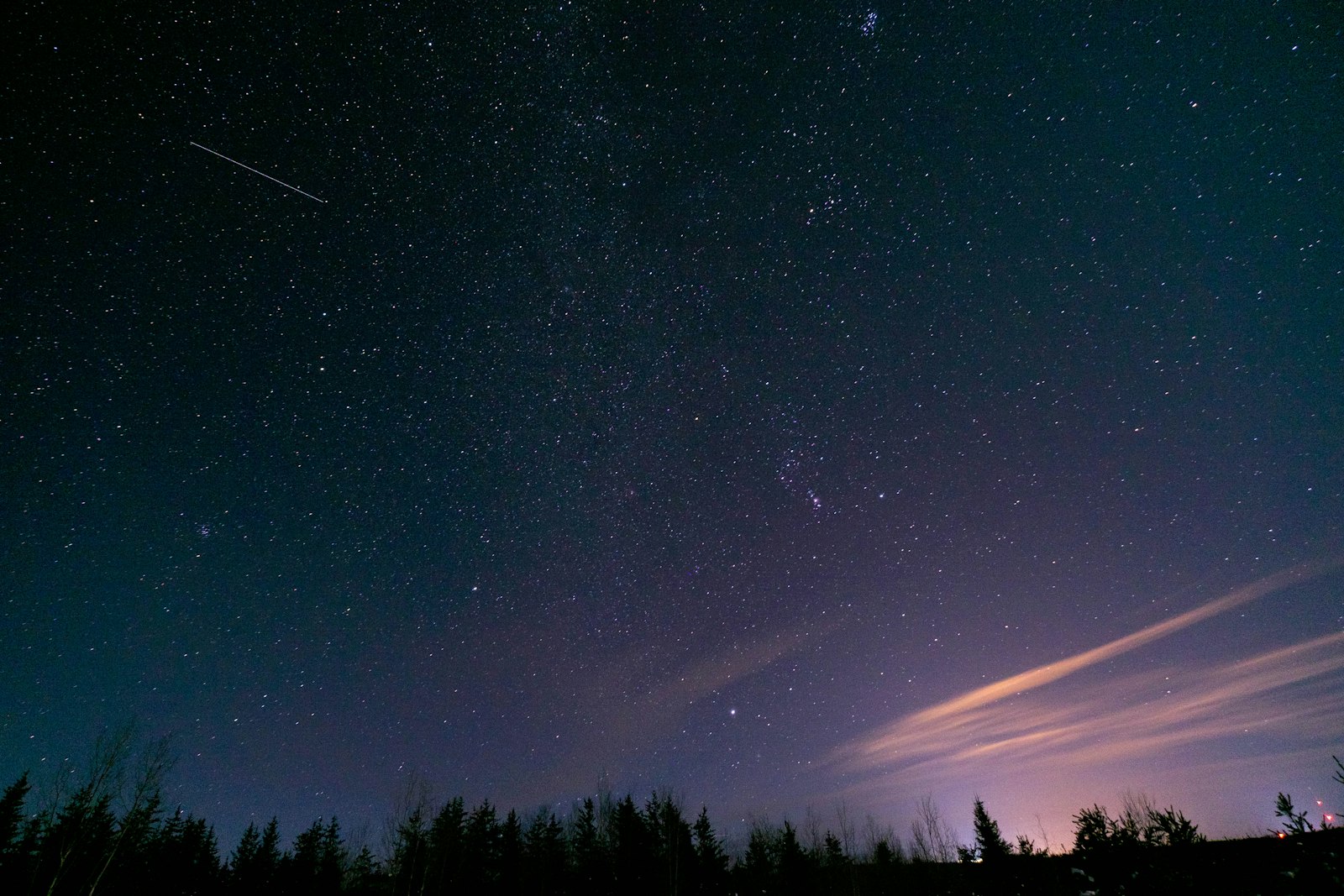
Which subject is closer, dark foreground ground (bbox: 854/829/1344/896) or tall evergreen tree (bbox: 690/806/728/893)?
dark foreground ground (bbox: 854/829/1344/896)

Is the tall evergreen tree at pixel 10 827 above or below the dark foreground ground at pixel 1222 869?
above

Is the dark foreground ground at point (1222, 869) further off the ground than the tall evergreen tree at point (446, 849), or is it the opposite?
the tall evergreen tree at point (446, 849)

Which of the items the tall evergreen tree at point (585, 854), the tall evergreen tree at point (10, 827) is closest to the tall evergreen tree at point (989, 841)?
the tall evergreen tree at point (585, 854)

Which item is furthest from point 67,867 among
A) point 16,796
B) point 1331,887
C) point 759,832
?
point 1331,887

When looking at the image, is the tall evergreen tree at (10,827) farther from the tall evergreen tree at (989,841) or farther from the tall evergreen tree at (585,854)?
the tall evergreen tree at (989,841)

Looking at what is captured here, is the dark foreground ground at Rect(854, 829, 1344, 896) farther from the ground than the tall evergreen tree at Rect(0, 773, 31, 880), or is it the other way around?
the tall evergreen tree at Rect(0, 773, 31, 880)

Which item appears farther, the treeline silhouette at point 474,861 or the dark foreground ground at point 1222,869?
the treeline silhouette at point 474,861

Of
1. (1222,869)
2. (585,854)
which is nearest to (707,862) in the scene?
(585,854)

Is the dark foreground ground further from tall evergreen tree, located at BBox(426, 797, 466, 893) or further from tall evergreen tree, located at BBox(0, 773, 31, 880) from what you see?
tall evergreen tree, located at BBox(0, 773, 31, 880)

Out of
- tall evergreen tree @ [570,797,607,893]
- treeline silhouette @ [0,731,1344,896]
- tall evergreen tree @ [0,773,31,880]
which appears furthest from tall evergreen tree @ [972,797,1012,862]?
tall evergreen tree @ [0,773,31,880]

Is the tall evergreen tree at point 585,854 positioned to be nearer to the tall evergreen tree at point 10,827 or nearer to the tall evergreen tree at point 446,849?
the tall evergreen tree at point 446,849

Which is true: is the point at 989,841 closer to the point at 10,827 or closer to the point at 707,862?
the point at 707,862

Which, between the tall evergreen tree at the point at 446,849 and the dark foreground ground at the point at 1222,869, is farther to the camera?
the tall evergreen tree at the point at 446,849

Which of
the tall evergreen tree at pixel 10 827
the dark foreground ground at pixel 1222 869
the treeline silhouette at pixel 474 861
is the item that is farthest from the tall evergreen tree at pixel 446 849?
the dark foreground ground at pixel 1222 869
